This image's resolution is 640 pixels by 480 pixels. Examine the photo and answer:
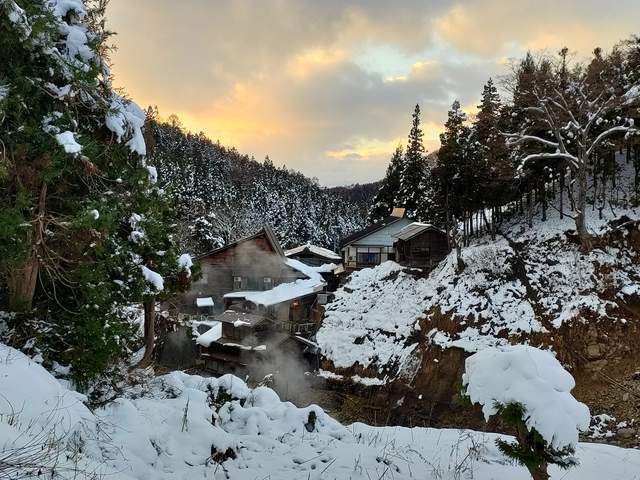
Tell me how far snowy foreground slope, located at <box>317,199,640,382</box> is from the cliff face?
54mm

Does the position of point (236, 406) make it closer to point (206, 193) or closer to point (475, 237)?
point (475, 237)

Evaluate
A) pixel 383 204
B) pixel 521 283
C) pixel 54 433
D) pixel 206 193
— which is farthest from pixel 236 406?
pixel 206 193

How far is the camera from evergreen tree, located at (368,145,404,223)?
4625 centimetres

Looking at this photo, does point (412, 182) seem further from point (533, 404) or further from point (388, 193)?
point (533, 404)

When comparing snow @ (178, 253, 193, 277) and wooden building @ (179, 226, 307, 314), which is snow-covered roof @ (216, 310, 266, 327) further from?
snow @ (178, 253, 193, 277)

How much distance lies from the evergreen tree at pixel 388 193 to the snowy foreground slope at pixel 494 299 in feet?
70.7

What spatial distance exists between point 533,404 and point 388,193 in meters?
44.8

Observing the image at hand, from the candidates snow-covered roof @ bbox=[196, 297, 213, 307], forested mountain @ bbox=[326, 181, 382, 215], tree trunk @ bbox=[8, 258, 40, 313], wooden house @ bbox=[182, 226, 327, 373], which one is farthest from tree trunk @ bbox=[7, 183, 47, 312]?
forested mountain @ bbox=[326, 181, 382, 215]

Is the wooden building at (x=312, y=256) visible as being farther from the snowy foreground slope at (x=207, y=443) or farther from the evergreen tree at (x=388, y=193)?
the snowy foreground slope at (x=207, y=443)

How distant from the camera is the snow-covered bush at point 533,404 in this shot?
3314mm

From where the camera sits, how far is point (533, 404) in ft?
11.0

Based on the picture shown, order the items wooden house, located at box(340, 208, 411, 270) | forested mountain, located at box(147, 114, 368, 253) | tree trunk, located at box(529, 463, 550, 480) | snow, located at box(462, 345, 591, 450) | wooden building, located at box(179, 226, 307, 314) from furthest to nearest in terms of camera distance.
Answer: forested mountain, located at box(147, 114, 368, 253)
wooden house, located at box(340, 208, 411, 270)
wooden building, located at box(179, 226, 307, 314)
tree trunk, located at box(529, 463, 550, 480)
snow, located at box(462, 345, 591, 450)

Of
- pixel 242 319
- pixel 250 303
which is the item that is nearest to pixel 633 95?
pixel 242 319

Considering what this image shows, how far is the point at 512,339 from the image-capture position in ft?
57.6
